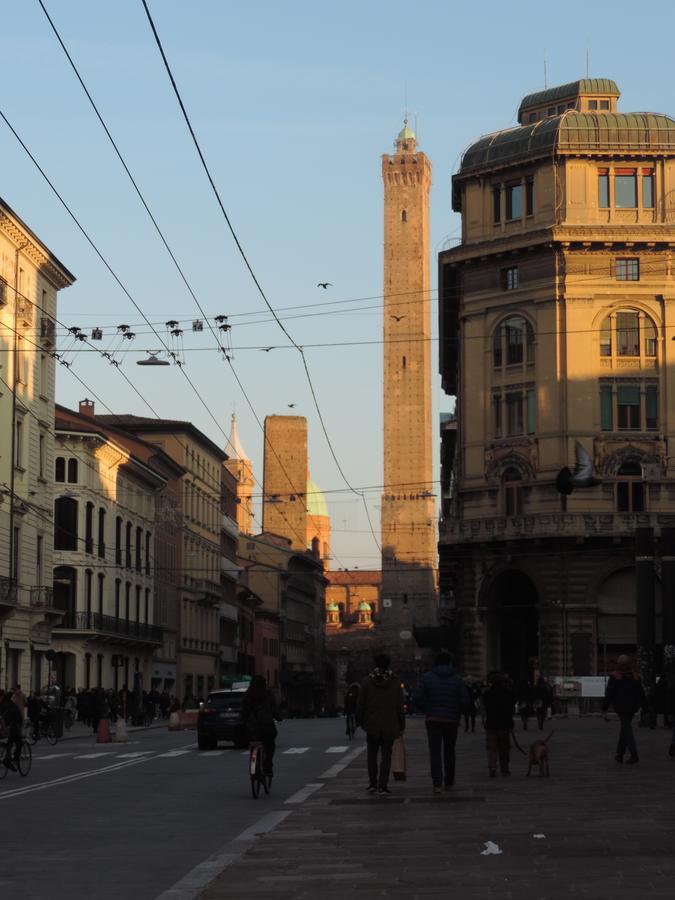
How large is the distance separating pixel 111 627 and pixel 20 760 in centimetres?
5090

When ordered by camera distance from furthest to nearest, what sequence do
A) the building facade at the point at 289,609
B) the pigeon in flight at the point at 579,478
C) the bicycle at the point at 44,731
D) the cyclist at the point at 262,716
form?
1. the building facade at the point at 289,609
2. the pigeon in flight at the point at 579,478
3. the bicycle at the point at 44,731
4. the cyclist at the point at 262,716

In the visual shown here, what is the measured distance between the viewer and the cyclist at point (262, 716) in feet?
71.2

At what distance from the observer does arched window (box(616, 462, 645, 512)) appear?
6325 cm

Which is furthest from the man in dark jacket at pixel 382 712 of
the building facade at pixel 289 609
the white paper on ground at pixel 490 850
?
the building facade at pixel 289 609

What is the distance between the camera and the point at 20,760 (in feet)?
91.8

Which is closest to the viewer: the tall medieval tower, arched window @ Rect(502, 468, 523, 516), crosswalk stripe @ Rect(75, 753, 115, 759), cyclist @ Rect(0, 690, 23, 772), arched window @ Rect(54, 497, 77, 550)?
cyclist @ Rect(0, 690, 23, 772)

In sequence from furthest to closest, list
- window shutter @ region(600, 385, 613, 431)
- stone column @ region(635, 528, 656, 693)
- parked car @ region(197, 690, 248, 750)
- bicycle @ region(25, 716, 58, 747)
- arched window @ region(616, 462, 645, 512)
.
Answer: window shutter @ region(600, 385, 613, 431)
arched window @ region(616, 462, 645, 512)
bicycle @ region(25, 716, 58, 747)
stone column @ region(635, 528, 656, 693)
parked car @ region(197, 690, 248, 750)

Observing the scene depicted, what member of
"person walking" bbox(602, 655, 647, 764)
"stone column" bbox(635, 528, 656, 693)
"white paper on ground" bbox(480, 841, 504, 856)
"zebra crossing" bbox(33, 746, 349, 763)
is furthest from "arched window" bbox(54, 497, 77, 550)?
"white paper on ground" bbox(480, 841, 504, 856)

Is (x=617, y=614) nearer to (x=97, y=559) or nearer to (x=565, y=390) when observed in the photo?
(x=565, y=390)

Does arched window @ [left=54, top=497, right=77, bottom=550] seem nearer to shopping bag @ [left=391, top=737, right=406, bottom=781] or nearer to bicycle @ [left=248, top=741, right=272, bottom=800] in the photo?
shopping bag @ [left=391, top=737, right=406, bottom=781]

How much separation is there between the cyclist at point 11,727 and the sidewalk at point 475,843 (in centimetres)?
602

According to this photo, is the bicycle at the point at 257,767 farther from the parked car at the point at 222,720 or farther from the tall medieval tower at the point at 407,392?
the tall medieval tower at the point at 407,392

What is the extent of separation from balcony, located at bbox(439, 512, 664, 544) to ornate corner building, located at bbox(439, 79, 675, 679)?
5cm

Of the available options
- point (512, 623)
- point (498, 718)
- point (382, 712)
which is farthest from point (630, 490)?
point (382, 712)
